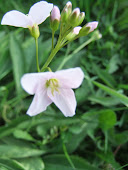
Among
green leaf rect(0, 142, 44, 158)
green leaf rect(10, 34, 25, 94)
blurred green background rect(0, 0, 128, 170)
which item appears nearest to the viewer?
green leaf rect(0, 142, 44, 158)

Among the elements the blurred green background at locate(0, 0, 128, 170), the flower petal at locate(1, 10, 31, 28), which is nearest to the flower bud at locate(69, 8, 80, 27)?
the flower petal at locate(1, 10, 31, 28)

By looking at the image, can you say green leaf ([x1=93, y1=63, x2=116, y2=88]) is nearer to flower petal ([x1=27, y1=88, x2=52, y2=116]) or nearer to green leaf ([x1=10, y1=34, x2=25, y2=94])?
green leaf ([x1=10, y1=34, x2=25, y2=94])

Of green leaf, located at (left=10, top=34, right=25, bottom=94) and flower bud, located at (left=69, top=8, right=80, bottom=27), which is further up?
flower bud, located at (left=69, top=8, right=80, bottom=27)

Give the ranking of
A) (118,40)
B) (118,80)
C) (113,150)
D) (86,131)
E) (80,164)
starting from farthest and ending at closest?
(118,40), (118,80), (113,150), (86,131), (80,164)

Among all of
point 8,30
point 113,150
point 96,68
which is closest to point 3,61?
point 8,30

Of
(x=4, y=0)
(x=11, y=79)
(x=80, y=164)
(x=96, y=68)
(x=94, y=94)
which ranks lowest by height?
(x=80, y=164)

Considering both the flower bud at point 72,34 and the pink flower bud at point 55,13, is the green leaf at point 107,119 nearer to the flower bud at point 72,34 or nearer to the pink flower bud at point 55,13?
the flower bud at point 72,34

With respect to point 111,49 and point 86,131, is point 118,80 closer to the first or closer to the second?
point 111,49
